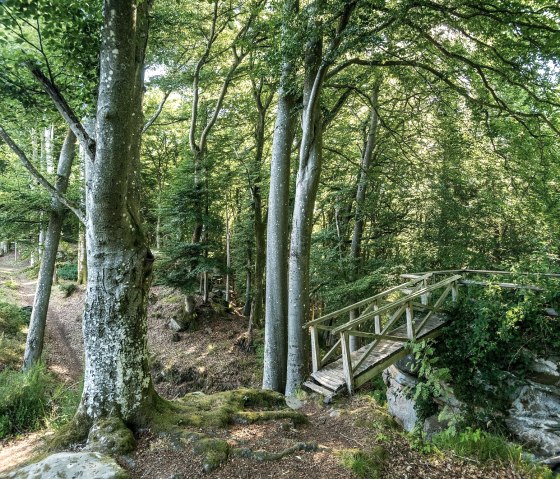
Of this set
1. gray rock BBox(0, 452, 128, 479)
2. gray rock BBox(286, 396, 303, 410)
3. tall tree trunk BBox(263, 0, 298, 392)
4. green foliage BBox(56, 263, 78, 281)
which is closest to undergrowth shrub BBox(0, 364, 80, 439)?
gray rock BBox(0, 452, 128, 479)

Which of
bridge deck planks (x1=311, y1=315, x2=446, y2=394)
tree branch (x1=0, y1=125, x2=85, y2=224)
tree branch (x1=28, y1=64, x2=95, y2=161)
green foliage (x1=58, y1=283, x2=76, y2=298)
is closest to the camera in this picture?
tree branch (x1=28, y1=64, x2=95, y2=161)

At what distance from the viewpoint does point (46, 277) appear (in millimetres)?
9055

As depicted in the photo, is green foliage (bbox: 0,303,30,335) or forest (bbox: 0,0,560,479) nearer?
forest (bbox: 0,0,560,479)

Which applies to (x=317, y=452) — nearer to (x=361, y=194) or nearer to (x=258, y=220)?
(x=361, y=194)

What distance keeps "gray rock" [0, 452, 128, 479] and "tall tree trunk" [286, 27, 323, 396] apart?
4.17 meters

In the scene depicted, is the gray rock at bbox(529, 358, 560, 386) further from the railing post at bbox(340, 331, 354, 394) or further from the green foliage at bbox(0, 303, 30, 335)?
the green foliage at bbox(0, 303, 30, 335)

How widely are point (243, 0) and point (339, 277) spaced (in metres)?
9.15

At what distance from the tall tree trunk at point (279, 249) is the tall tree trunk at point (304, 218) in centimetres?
30

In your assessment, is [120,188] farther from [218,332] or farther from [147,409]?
[218,332]

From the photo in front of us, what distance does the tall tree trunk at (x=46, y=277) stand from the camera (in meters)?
8.88

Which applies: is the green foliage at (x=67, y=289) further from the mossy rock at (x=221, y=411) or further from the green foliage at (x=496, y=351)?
the green foliage at (x=496, y=351)

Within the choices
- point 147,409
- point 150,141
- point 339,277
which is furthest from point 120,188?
point 150,141

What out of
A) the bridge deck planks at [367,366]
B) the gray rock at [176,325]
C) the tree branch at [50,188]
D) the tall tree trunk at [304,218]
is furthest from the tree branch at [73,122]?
the gray rock at [176,325]

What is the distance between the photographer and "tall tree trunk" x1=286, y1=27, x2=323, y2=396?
675cm
